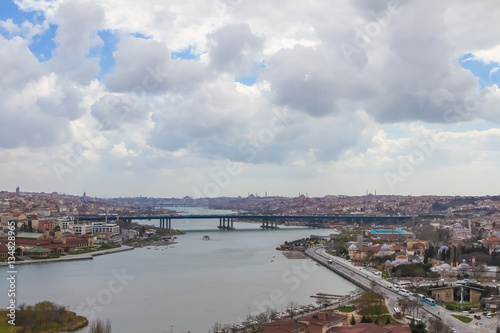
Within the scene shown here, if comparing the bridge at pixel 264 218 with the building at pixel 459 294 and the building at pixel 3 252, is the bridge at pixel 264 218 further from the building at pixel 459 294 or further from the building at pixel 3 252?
the building at pixel 459 294

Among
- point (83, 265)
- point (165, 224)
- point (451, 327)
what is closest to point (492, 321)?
point (451, 327)

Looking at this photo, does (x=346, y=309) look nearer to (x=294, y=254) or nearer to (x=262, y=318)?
(x=262, y=318)

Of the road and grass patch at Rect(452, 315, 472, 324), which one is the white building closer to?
the road

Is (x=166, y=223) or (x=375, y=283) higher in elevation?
(x=166, y=223)

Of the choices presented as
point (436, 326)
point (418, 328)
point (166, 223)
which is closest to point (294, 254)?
point (436, 326)

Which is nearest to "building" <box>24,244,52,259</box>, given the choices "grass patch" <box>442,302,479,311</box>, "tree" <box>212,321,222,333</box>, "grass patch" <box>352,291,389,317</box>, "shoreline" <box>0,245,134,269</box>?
Result: "shoreline" <box>0,245,134,269</box>

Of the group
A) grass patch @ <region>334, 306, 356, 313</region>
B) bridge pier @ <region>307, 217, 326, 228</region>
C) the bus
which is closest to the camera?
grass patch @ <region>334, 306, 356, 313</region>

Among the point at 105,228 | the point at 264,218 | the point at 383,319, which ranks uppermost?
the point at 264,218
